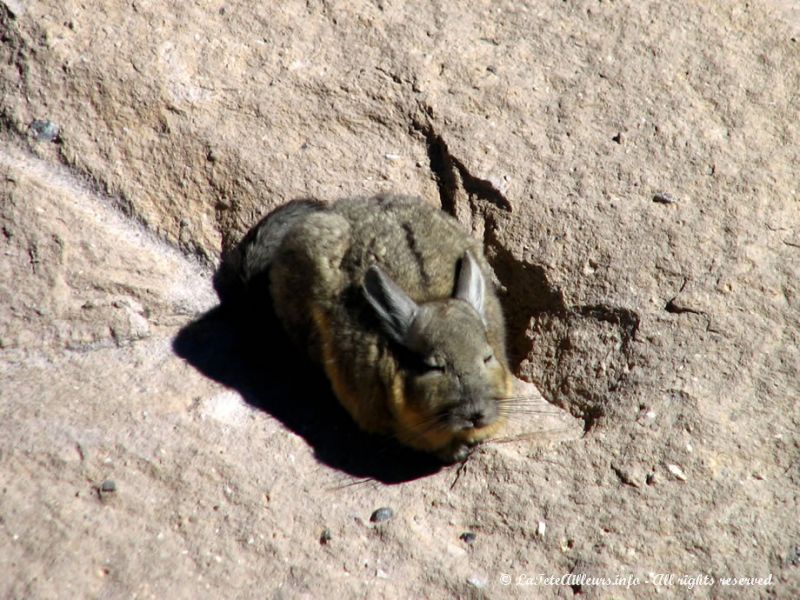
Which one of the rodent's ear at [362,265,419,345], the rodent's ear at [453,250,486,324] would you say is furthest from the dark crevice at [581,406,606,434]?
the rodent's ear at [362,265,419,345]

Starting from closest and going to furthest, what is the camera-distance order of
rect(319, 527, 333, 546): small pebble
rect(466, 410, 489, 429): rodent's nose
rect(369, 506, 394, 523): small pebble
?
rect(319, 527, 333, 546): small pebble, rect(369, 506, 394, 523): small pebble, rect(466, 410, 489, 429): rodent's nose

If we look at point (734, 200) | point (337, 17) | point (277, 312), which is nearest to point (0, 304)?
point (277, 312)

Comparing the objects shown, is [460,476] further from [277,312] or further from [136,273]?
[136,273]

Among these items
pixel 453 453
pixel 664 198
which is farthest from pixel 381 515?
pixel 664 198

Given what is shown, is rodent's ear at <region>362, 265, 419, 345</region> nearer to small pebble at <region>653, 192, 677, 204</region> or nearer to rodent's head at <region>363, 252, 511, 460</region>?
rodent's head at <region>363, 252, 511, 460</region>

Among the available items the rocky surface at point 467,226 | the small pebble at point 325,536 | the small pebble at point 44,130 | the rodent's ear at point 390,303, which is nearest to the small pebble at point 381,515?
the rocky surface at point 467,226

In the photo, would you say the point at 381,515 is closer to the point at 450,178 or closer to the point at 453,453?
the point at 453,453

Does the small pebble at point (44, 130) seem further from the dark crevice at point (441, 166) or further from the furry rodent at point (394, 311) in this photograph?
the dark crevice at point (441, 166)

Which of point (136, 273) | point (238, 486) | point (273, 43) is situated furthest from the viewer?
point (273, 43)
